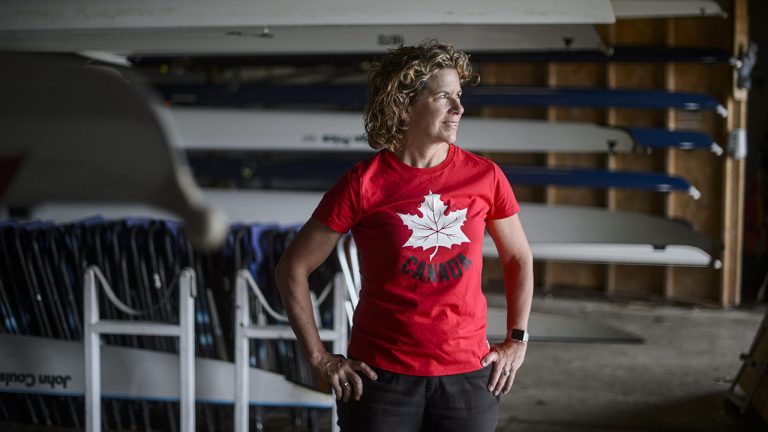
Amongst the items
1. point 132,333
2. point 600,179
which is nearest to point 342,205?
point 132,333

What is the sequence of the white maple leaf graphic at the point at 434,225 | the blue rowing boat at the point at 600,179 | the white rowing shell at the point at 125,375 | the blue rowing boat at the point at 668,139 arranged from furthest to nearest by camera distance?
the blue rowing boat at the point at 600,179 < the blue rowing boat at the point at 668,139 < the white rowing shell at the point at 125,375 < the white maple leaf graphic at the point at 434,225

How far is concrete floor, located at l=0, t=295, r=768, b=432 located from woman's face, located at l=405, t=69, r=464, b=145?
2.12 meters

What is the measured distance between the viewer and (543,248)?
575 centimetres

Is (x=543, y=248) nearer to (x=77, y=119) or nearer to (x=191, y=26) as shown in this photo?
(x=191, y=26)

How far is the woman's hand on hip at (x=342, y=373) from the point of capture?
1534 millimetres

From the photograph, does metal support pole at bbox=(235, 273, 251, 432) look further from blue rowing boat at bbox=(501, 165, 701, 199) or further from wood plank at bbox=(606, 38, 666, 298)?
wood plank at bbox=(606, 38, 666, 298)

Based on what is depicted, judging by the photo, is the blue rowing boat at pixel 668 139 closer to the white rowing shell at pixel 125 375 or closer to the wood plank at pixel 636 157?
the wood plank at pixel 636 157

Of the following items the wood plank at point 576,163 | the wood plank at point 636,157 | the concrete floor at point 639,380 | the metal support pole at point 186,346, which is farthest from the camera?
the wood plank at point 576,163

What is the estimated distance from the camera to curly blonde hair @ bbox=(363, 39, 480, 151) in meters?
1.52

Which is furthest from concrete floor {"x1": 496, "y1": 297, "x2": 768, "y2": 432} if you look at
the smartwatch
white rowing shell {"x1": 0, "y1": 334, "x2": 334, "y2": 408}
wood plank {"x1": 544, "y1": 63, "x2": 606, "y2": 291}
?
the smartwatch

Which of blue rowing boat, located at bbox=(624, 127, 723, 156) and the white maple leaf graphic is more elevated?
blue rowing boat, located at bbox=(624, 127, 723, 156)

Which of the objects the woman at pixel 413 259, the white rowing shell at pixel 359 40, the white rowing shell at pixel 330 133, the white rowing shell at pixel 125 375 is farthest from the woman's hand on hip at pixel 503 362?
the white rowing shell at pixel 330 133

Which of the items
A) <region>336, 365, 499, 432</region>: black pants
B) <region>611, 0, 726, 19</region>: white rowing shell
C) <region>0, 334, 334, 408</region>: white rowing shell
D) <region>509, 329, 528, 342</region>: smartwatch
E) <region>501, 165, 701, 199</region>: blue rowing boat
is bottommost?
<region>0, 334, 334, 408</region>: white rowing shell

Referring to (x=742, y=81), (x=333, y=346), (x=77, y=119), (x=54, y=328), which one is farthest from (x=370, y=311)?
(x=742, y=81)
